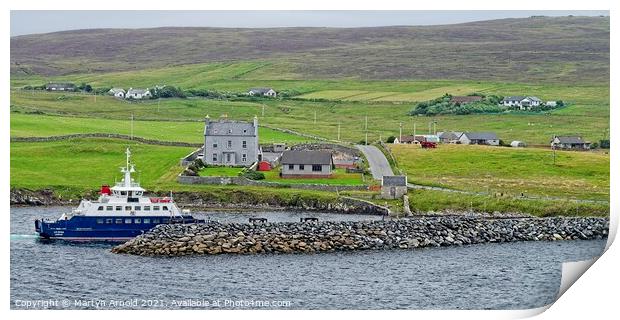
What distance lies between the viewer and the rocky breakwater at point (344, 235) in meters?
Answer: 44.0

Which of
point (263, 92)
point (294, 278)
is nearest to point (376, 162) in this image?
point (294, 278)

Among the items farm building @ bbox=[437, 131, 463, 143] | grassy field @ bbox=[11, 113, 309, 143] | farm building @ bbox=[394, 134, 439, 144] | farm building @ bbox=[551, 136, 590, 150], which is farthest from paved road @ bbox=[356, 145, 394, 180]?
farm building @ bbox=[551, 136, 590, 150]

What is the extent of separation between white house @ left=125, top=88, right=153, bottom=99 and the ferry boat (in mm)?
58243

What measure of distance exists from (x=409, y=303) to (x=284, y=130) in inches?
1872

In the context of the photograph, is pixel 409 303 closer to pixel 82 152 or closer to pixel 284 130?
pixel 82 152

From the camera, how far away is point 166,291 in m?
36.6

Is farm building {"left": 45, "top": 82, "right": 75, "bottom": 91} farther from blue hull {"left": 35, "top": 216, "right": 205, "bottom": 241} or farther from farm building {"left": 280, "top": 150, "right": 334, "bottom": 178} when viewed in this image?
blue hull {"left": 35, "top": 216, "right": 205, "bottom": 241}

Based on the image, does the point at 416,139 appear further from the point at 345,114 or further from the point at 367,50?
the point at 367,50

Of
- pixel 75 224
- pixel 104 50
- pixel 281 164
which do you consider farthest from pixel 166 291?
pixel 104 50

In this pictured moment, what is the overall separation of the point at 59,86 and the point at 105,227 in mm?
70195

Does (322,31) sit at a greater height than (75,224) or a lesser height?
greater

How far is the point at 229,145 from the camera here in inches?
2554

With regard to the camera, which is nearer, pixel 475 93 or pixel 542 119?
pixel 542 119

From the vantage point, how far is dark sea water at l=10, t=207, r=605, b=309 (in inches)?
1389
